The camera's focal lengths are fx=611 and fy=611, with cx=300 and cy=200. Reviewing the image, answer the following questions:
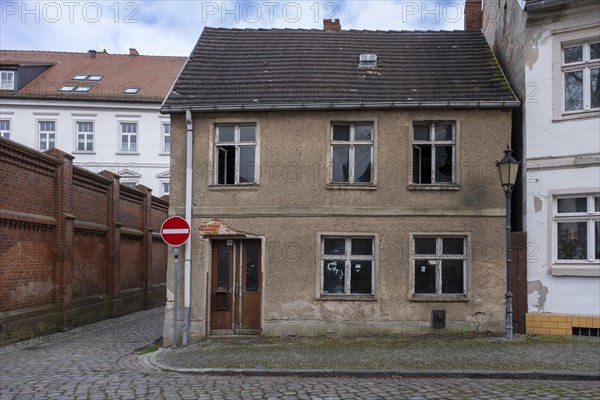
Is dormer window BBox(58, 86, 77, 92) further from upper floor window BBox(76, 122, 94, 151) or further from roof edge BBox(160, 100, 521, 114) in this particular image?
roof edge BBox(160, 100, 521, 114)

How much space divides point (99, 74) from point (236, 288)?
30942mm

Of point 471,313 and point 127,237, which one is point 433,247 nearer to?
point 471,313

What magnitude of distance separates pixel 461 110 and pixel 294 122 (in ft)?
12.3

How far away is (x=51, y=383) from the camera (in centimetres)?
962

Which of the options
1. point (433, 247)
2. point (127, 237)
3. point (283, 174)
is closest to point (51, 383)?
point (283, 174)

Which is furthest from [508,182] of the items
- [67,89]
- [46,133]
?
[46,133]

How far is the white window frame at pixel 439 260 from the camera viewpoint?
13.4 meters

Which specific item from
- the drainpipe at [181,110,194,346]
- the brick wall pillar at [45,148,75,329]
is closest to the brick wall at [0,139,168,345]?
the brick wall pillar at [45,148,75,329]

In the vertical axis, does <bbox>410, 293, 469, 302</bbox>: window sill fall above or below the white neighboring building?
below

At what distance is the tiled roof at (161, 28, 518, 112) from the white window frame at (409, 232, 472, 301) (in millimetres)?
2884

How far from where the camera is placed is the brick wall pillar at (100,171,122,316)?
19.8 m

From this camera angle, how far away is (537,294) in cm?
1314

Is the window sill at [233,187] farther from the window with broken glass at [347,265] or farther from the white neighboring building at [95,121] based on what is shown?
the white neighboring building at [95,121]

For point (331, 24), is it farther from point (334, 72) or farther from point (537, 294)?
point (537, 294)
